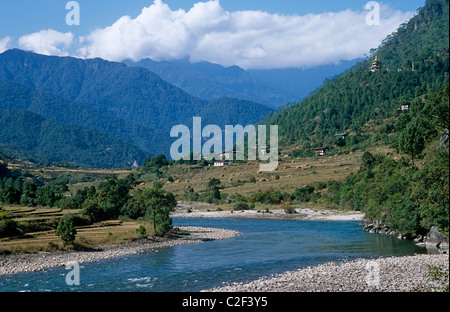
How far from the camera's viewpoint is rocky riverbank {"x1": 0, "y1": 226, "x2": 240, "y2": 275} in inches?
1292

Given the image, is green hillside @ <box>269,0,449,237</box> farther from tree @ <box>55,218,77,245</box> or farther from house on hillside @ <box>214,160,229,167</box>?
tree @ <box>55,218,77,245</box>

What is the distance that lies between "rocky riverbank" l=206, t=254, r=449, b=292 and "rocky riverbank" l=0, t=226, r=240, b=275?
51.9 feet

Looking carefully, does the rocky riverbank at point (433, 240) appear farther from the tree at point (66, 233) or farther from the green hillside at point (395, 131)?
the tree at point (66, 233)

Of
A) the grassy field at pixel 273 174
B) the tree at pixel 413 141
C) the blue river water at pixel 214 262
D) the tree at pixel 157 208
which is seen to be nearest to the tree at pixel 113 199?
the tree at pixel 157 208

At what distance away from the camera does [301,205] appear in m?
88.4

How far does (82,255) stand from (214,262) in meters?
12.0

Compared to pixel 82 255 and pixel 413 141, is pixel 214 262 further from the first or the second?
pixel 413 141

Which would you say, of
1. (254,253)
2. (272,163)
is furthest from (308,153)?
(254,253)

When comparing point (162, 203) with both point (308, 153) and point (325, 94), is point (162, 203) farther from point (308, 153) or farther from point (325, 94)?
point (325, 94)

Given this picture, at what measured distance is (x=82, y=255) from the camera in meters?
38.0

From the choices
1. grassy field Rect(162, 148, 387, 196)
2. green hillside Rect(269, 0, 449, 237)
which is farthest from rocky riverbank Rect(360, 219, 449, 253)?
grassy field Rect(162, 148, 387, 196)

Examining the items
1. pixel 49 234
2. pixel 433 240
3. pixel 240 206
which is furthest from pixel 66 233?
pixel 240 206

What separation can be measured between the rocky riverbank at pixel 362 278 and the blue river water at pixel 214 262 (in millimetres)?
2701

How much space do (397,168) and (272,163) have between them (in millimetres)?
77166
